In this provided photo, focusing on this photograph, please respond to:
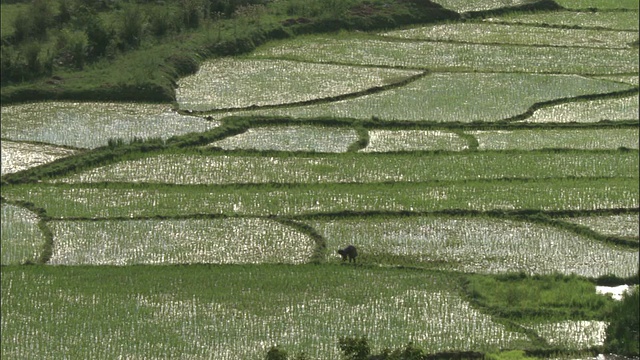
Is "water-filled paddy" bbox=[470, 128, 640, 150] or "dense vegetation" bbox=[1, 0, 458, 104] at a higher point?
"dense vegetation" bbox=[1, 0, 458, 104]

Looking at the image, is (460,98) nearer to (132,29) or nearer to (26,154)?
(132,29)

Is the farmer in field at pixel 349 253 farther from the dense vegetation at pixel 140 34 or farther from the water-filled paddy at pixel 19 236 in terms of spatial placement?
the dense vegetation at pixel 140 34

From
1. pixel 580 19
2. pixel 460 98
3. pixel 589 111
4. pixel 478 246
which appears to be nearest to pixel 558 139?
pixel 589 111

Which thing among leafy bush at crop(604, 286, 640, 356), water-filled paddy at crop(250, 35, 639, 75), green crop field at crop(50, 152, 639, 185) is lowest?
leafy bush at crop(604, 286, 640, 356)

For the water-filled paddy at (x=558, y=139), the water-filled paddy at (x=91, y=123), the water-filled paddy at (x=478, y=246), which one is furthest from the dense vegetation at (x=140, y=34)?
the water-filled paddy at (x=478, y=246)

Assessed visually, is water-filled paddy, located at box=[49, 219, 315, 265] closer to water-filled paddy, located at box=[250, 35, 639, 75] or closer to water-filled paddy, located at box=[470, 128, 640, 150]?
water-filled paddy, located at box=[470, 128, 640, 150]

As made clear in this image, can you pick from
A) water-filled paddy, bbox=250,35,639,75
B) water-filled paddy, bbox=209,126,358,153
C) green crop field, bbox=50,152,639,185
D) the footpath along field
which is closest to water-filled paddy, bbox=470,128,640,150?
the footpath along field

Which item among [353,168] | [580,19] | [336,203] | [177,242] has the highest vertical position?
[580,19]

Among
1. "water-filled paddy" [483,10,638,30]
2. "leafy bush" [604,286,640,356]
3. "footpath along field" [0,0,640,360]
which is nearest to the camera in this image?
"leafy bush" [604,286,640,356]

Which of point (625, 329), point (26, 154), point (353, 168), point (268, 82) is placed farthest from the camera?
point (268, 82)

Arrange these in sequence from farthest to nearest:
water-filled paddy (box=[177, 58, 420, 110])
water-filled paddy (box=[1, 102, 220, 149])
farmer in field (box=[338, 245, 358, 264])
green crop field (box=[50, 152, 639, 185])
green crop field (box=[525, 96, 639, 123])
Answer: water-filled paddy (box=[177, 58, 420, 110]), green crop field (box=[525, 96, 639, 123]), water-filled paddy (box=[1, 102, 220, 149]), green crop field (box=[50, 152, 639, 185]), farmer in field (box=[338, 245, 358, 264])
